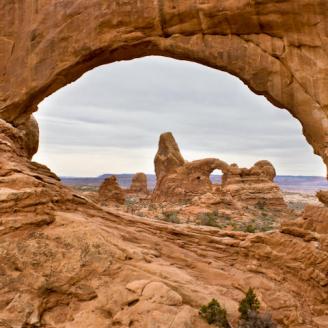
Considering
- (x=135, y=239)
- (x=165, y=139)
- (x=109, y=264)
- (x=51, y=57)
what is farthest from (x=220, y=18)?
(x=165, y=139)

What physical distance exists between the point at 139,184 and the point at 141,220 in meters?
52.5

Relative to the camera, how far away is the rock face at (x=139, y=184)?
6184 cm

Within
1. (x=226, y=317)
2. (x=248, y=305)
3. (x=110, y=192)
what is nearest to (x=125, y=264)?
(x=226, y=317)

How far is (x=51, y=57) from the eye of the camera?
34.1 ft

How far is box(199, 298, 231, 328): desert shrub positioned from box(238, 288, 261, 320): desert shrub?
1.44ft

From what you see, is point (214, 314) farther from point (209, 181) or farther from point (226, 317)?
point (209, 181)

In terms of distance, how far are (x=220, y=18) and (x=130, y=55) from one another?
2.71 metres

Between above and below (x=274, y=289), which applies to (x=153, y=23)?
above

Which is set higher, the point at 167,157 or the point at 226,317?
the point at 167,157

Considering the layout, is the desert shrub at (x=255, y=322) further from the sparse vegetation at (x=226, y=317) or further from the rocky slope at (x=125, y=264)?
the rocky slope at (x=125, y=264)

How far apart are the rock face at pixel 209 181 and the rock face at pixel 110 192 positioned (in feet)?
24.4

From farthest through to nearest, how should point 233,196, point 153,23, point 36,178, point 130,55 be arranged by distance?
point 233,196 → point 130,55 → point 153,23 → point 36,178

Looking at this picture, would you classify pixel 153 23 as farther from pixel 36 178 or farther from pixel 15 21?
pixel 36 178

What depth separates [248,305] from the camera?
7078mm
